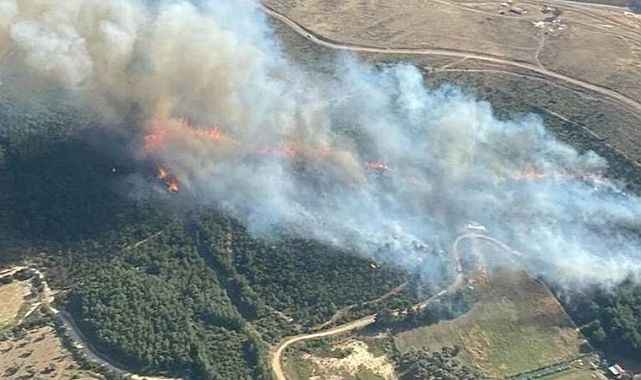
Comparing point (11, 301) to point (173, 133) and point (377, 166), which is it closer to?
point (173, 133)

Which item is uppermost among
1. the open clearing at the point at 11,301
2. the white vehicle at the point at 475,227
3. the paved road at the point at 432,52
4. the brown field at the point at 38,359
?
the paved road at the point at 432,52

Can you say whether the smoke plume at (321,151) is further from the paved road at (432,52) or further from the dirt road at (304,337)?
the paved road at (432,52)

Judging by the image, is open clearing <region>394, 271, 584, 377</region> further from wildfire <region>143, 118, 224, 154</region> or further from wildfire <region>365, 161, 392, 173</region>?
wildfire <region>143, 118, 224, 154</region>

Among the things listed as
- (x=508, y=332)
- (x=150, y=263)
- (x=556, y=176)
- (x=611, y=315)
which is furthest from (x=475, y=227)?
(x=150, y=263)

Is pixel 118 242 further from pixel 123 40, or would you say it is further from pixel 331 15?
pixel 331 15

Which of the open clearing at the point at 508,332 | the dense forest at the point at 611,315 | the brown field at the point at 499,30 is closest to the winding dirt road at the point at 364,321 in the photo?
the open clearing at the point at 508,332

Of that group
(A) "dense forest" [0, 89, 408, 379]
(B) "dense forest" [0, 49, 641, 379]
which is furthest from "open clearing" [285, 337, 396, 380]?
(A) "dense forest" [0, 89, 408, 379]
